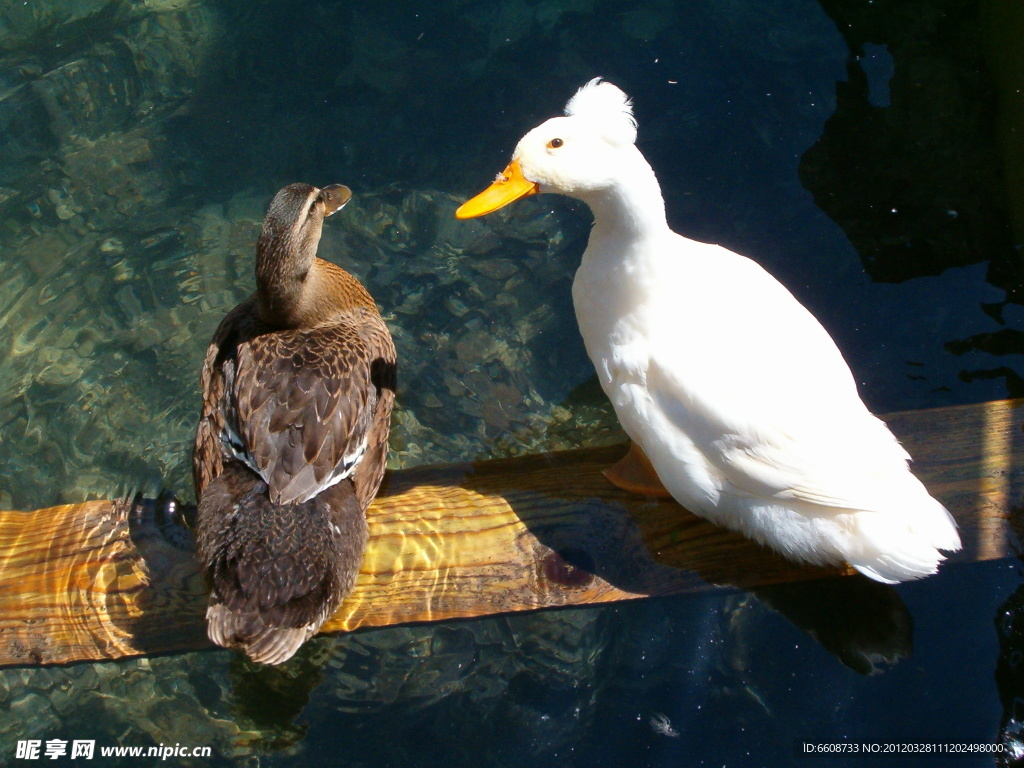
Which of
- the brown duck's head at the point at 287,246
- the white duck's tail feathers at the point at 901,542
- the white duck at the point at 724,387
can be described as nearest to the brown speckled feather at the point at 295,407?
the brown duck's head at the point at 287,246

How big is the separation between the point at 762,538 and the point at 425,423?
1.70 meters

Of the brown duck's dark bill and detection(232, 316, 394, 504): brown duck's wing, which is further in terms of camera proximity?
the brown duck's dark bill

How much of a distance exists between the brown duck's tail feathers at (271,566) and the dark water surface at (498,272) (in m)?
0.60

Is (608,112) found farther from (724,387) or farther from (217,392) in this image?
(217,392)

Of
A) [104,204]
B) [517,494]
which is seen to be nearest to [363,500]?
[517,494]

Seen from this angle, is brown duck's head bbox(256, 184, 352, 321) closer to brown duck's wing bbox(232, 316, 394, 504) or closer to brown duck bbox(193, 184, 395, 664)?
brown duck bbox(193, 184, 395, 664)

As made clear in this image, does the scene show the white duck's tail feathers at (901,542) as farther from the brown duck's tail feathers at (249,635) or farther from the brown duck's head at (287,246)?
the brown duck's head at (287,246)

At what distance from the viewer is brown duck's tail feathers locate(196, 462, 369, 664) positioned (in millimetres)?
2703

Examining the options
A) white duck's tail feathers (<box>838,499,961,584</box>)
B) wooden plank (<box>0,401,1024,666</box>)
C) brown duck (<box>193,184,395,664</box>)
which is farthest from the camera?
wooden plank (<box>0,401,1024,666</box>)

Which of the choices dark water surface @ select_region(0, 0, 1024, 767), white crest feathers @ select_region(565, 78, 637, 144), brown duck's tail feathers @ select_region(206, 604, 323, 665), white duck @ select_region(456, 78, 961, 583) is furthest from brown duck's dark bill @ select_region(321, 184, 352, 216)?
brown duck's tail feathers @ select_region(206, 604, 323, 665)

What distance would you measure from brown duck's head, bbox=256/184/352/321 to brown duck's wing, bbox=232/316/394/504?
0.50ft

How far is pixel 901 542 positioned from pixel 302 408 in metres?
2.06

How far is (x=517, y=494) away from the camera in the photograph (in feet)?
10.4

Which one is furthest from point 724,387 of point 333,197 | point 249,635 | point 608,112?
point 333,197
